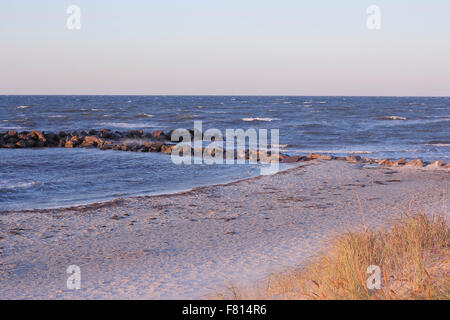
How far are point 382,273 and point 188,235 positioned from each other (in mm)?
4220

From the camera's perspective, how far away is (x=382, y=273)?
609 centimetres

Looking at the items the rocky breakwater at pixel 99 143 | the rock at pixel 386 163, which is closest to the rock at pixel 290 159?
the rocky breakwater at pixel 99 143

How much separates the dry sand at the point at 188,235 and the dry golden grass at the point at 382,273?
2.39ft

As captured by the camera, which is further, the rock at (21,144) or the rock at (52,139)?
the rock at (52,139)

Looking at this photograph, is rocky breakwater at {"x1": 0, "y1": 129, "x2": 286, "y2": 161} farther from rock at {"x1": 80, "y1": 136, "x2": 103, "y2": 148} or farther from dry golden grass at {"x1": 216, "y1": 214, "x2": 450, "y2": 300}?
dry golden grass at {"x1": 216, "y1": 214, "x2": 450, "y2": 300}

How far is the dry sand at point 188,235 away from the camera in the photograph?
6.80m

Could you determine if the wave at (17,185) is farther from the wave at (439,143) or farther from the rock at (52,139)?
the wave at (439,143)
